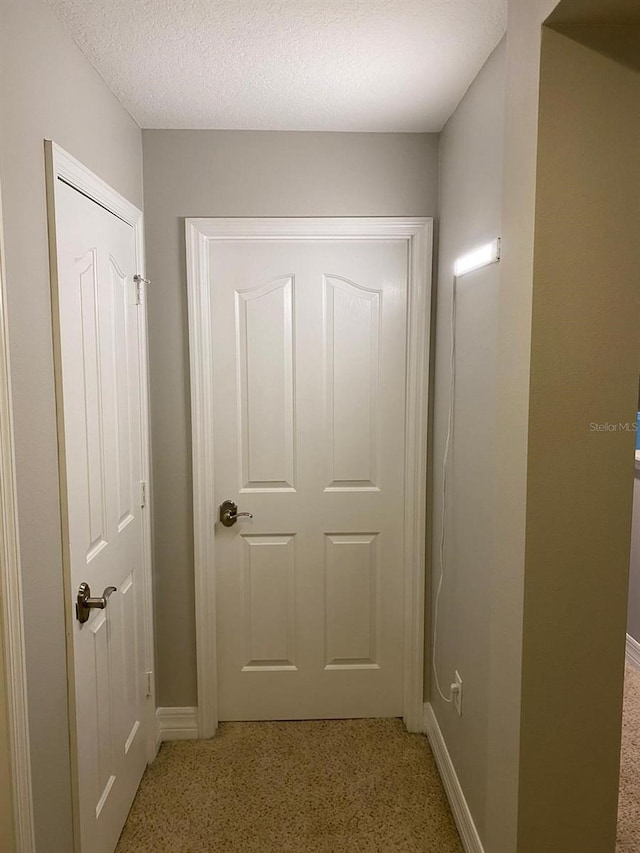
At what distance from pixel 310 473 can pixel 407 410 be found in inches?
18.9

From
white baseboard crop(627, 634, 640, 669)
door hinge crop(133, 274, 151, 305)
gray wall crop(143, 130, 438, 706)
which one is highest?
gray wall crop(143, 130, 438, 706)

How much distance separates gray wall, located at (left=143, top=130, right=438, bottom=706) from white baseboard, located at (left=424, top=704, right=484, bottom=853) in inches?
62.2

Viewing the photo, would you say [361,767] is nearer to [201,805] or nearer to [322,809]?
[322,809]

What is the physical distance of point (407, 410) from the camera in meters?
2.73

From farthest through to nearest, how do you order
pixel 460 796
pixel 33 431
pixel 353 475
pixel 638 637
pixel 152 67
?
pixel 638 637
pixel 353 475
pixel 460 796
pixel 152 67
pixel 33 431

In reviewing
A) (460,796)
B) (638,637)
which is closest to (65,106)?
(460,796)

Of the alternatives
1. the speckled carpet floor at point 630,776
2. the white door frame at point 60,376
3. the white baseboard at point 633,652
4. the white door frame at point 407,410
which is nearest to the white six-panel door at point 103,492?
the white door frame at point 60,376

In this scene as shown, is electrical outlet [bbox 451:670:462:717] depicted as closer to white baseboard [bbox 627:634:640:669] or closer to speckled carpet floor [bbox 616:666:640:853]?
speckled carpet floor [bbox 616:666:640:853]

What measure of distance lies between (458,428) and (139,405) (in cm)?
117

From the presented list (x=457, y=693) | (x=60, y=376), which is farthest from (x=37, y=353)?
(x=457, y=693)

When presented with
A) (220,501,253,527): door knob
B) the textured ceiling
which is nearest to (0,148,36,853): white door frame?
the textured ceiling

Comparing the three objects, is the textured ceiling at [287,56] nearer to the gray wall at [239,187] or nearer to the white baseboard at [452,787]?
the gray wall at [239,187]

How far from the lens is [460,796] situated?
2.26 metres

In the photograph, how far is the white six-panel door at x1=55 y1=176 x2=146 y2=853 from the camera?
5.75 ft
